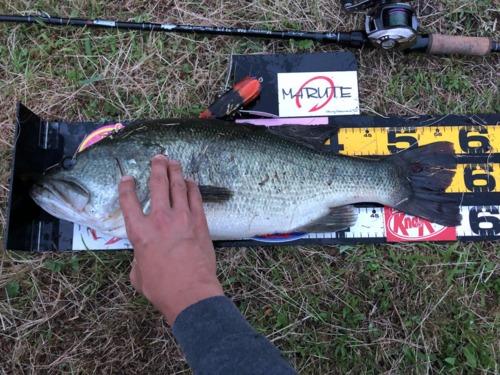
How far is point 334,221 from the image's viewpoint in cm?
320

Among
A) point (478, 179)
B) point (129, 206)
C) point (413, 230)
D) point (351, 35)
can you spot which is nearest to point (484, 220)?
point (478, 179)

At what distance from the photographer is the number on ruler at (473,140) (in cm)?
350

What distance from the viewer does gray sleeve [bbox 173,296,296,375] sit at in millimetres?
1749

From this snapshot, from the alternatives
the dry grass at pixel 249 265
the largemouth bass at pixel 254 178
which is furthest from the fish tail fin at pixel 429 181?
the dry grass at pixel 249 265

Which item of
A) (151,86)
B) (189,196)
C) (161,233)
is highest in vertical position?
(151,86)

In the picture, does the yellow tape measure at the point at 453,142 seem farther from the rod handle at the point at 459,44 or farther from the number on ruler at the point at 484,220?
the rod handle at the point at 459,44

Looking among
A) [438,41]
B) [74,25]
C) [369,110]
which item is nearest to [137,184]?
[74,25]

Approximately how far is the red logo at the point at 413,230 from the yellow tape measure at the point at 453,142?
358mm

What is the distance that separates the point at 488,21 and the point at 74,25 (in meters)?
3.66

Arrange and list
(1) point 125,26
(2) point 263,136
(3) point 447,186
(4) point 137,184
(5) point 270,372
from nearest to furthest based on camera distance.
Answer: (5) point 270,372
(4) point 137,184
(2) point 263,136
(3) point 447,186
(1) point 125,26

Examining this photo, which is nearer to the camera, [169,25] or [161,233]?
[161,233]

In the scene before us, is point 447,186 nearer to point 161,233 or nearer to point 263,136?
point 263,136

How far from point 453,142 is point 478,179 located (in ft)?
1.20

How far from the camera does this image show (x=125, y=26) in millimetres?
3539
